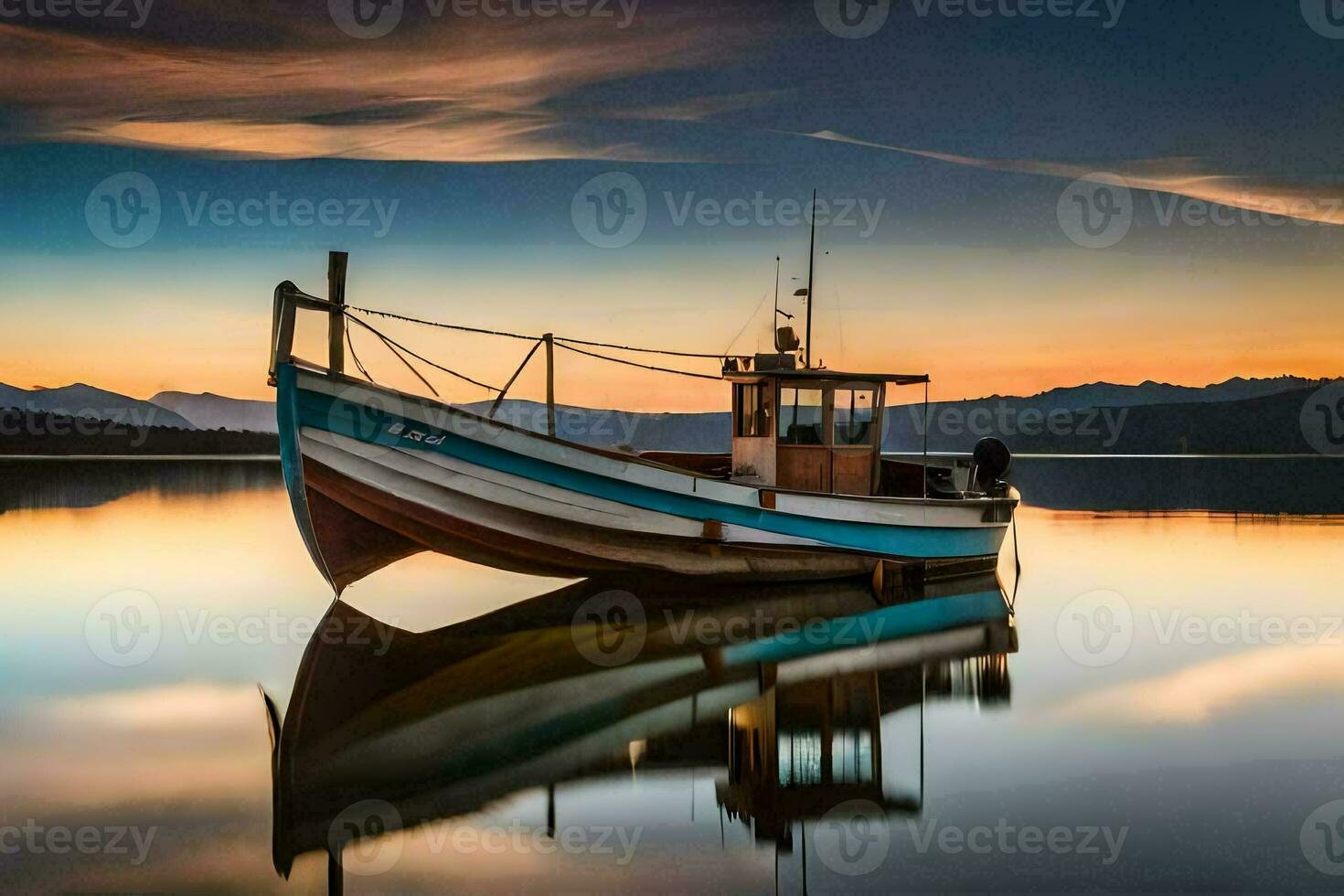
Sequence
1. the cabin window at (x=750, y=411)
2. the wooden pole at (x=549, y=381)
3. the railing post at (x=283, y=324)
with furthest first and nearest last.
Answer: the cabin window at (x=750, y=411)
the wooden pole at (x=549, y=381)
the railing post at (x=283, y=324)

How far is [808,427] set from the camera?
1734cm

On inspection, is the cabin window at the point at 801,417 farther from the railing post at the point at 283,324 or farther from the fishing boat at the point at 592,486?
the railing post at the point at 283,324

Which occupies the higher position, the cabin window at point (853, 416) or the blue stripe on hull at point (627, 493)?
the cabin window at point (853, 416)

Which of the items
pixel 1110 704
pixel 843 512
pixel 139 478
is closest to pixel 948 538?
pixel 843 512

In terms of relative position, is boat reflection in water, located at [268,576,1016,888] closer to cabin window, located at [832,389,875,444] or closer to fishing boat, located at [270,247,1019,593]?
fishing boat, located at [270,247,1019,593]

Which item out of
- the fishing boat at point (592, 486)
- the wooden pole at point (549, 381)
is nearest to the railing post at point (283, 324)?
the fishing boat at point (592, 486)

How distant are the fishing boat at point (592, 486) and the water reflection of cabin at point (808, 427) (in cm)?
3

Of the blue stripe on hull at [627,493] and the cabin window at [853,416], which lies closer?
the blue stripe on hull at [627,493]

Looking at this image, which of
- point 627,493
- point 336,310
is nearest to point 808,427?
point 627,493

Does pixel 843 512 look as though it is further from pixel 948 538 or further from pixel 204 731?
pixel 204 731

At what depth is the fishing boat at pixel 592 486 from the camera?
13.6 meters

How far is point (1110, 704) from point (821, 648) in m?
3.31

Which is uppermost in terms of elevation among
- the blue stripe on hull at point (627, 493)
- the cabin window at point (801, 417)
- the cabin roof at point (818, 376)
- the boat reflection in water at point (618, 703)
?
the cabin roof at point (818, 376)

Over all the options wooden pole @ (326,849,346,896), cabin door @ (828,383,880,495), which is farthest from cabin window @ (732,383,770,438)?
wooden pole @ (326,849,346,896)
